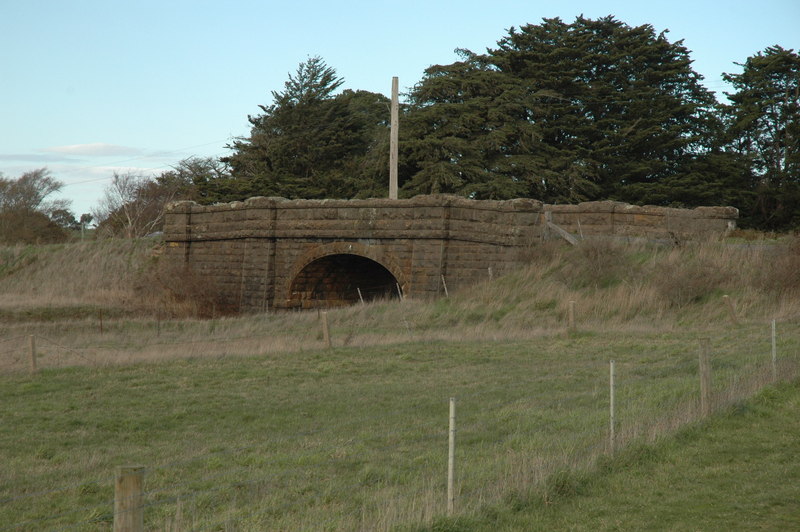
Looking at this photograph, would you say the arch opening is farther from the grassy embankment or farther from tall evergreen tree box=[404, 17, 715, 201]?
tall evergreen tree box=[404, 17, 715, 201]

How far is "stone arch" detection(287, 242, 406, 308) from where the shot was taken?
28.6 metres

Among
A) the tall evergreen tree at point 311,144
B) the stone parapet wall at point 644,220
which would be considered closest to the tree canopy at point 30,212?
the tall evergreen tree at point 311,144

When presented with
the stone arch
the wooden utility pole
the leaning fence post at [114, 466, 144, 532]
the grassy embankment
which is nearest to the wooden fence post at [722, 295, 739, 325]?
the grassy embankment

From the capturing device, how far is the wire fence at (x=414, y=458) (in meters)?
7.10

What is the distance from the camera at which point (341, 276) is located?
3256 centimetres

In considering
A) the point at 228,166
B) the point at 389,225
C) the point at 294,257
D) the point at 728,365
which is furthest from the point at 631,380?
the point at 228,166

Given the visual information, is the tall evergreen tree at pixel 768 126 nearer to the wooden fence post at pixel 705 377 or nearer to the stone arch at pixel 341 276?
the stone arch at pixel 341 276

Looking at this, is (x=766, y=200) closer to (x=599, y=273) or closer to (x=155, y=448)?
(x=599, y=273)

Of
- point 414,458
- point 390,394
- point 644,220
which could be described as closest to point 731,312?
point 644,220

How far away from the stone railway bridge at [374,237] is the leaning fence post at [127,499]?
22400 millimetres

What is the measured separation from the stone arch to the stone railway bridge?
44mm

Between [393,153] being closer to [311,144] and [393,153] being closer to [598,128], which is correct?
[598,128]

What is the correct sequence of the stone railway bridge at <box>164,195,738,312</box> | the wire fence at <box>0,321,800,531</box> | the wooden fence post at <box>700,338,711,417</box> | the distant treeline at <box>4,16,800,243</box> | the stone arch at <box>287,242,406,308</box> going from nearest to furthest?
the wire fence at <box>0,321,800,531</box>
the wooden fence post at <box>700,338,711,417</box>
the stone railway bridge at <box>164,195,738,312</box>
the stone arch at <box>287,242,406,308</box>
the distant treeline at <box>4,16,800,243</box>

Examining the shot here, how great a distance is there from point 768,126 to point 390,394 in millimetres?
34770
